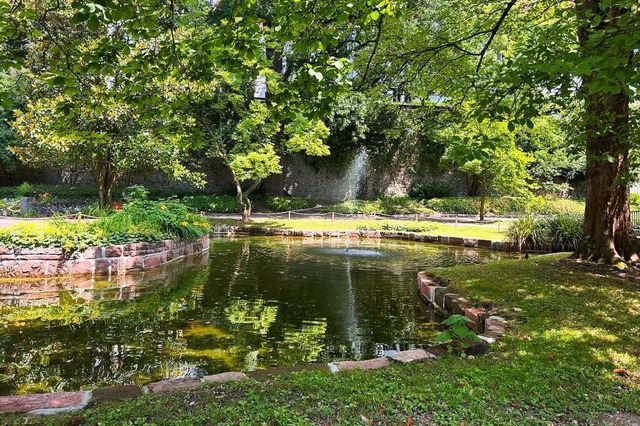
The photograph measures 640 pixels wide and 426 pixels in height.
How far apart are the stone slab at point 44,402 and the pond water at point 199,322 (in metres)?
0.93

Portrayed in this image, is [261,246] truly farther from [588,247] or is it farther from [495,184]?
[495,184]

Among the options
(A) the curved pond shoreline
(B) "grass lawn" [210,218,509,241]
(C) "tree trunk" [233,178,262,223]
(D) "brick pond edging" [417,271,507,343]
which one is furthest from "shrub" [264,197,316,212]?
(A) the curved pond shoreline

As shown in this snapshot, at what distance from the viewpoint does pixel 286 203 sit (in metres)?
25.3

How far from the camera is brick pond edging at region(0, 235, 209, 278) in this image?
296 inches

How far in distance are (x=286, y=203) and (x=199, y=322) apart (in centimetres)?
1983

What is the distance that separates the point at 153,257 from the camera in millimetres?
9125

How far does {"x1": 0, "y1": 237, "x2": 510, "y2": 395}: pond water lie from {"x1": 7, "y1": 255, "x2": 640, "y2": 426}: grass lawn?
1.25 m

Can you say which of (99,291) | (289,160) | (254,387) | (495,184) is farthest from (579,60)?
(289,160)

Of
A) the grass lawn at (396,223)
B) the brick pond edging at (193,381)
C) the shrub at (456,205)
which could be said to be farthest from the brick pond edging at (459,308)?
the shrub at (456,205)

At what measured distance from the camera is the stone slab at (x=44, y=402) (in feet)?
8.57

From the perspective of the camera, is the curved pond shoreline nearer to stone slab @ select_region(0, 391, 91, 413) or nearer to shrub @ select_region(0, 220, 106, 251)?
stone slab @ select_region(0, 391, 91, 413)

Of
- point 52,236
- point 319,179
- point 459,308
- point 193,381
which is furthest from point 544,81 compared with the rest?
point 319,179

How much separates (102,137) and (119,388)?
8.09 feet

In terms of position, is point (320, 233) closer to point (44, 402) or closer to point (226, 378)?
point (226, 378)
